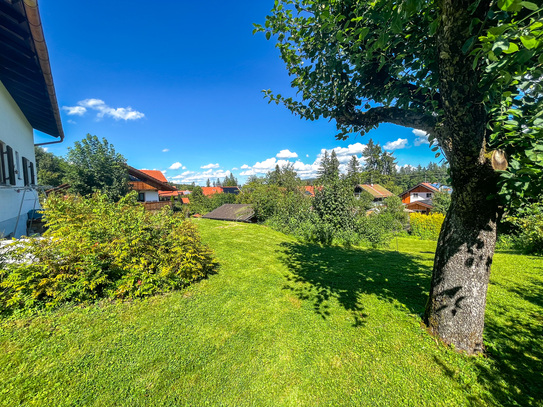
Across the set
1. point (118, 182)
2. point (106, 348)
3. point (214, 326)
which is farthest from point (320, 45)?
point (118, 182)

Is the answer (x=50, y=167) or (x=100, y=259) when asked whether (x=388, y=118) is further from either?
(x=50, y=167)

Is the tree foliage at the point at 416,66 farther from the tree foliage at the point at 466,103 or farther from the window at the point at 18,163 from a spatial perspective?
the window at the point at 18,163

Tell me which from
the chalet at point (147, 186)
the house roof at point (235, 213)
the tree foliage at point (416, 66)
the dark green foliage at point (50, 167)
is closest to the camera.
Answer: the tree foliage at point (416, 66)

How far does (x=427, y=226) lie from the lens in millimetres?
19891

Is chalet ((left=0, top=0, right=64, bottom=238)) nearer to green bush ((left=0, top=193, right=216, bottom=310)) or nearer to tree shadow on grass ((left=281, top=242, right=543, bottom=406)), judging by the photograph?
green bush ((left=0, top=193, right=216, bottom=310))

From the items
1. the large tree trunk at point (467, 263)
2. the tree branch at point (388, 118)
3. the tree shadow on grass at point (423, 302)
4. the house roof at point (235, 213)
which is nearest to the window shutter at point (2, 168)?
the tree shadow on grass at point (423, 302)

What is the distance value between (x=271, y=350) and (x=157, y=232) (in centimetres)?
307

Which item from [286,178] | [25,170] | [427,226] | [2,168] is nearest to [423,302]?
[2,168]

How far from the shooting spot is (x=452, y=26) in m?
1.99

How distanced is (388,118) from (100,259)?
18.6ft

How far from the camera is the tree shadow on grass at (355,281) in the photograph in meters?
3.62

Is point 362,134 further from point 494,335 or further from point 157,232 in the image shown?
point 157,232

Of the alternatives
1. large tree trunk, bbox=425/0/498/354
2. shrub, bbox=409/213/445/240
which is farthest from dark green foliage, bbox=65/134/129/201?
shrub, bbox=409/213/445/240

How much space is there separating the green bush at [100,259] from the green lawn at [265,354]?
336 millimetres
